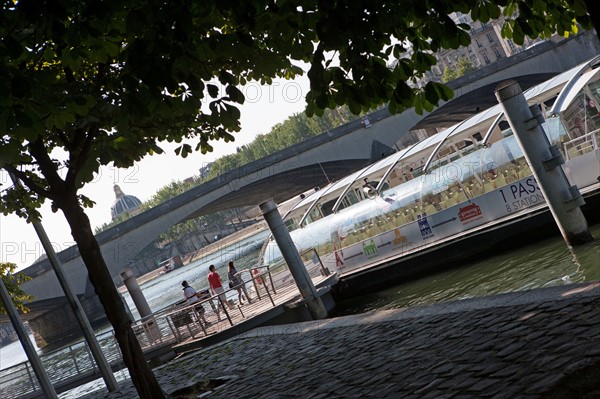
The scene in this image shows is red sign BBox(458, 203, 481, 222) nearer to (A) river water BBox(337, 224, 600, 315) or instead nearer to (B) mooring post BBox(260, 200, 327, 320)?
(A) river water BBox(337, 224, 600, 315)

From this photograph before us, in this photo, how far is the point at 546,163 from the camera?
1620 cm

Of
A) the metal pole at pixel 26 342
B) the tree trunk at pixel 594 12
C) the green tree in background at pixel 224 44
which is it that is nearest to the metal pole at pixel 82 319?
the metal pole at pixel 26 342

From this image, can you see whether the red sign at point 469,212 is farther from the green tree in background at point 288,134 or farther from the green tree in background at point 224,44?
the green tree in background at point 288,134

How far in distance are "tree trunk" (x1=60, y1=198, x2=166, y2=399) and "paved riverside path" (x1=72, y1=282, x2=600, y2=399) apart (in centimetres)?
88

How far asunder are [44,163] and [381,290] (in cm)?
1319

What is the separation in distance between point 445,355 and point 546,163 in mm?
9928

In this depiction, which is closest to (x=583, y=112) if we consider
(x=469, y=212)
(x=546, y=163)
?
(x=546, y=163)

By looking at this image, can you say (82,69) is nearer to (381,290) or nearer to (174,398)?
(174,398)

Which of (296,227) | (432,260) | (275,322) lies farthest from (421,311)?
(296,227)

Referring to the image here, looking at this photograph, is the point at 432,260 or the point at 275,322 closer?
the point at 275,322

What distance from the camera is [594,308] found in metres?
6.76

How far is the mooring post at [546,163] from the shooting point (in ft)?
53.1

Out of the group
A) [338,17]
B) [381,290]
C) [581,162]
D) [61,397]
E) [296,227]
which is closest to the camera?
[338,17]

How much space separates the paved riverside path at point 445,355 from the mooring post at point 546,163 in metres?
6.35
